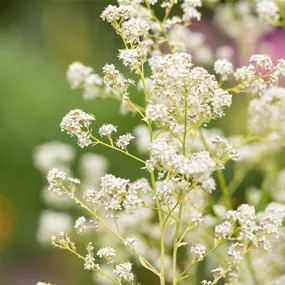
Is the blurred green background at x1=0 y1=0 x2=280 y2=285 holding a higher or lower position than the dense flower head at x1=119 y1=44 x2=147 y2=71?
higher

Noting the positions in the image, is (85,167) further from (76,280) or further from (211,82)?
(76,280)

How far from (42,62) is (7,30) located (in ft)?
4.99

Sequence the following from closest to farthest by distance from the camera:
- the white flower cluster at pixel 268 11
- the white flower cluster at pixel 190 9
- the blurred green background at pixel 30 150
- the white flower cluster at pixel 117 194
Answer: the white flower cluster at pixel 117 194
the white flower cluster at pixel 190 9
the white flower cluster at pixel 268 11
the blurred green background at pixel 30 150

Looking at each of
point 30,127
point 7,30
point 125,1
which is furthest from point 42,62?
point 125,1

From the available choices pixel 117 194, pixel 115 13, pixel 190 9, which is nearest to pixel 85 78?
pixel 190 9

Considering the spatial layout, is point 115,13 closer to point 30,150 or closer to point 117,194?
point 117,194

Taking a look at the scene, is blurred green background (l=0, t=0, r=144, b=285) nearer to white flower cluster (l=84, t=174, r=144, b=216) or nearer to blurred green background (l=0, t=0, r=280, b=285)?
blurred green background (l=0, t=0, r=280, b=285)

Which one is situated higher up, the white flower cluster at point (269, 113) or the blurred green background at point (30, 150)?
the blurred green background at point (30, 150)

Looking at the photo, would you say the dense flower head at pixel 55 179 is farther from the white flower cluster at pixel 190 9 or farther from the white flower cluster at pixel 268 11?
the white flower cluster at pixel 268 11

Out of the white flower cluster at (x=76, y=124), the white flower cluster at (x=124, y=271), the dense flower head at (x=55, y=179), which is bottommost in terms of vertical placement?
the white flower cluster at (x=124, y=271)

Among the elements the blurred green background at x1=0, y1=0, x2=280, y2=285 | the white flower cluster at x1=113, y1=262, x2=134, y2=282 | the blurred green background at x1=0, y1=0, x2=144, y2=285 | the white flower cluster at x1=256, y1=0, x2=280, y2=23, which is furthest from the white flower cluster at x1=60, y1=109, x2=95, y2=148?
the blurred green background at x1=0, y1=0, x2=144, y2=285

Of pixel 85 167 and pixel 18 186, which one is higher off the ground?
pixel 18 186

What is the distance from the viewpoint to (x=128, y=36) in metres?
0.77

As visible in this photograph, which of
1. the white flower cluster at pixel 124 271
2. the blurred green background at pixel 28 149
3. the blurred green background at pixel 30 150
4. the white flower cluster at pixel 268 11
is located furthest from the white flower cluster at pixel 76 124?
the blurred green background at pixel 28 149
